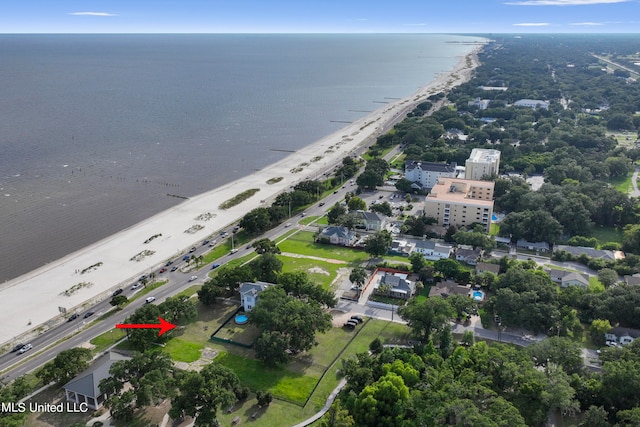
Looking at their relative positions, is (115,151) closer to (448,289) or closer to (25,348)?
(25,348)

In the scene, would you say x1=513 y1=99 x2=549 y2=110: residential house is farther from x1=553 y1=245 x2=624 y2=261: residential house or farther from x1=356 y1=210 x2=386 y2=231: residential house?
x1=356 y1=210 x2=386 y2=231: residential house

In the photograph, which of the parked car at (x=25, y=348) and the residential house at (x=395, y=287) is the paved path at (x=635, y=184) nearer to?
the residential house at (x=395, y=287)

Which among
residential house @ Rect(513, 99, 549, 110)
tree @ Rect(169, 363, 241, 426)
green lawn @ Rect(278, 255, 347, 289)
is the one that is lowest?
green lawn @ Rect(278, 255, 347, 289)

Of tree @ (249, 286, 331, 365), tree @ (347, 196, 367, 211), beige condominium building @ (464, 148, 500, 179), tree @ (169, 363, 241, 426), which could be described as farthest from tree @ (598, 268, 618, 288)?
tree @ (169, 363, 241, 426)

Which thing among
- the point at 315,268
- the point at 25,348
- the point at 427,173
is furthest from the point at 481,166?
the point at 25,348

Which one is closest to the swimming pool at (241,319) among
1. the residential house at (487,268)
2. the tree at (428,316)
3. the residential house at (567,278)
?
the tree at (428,316)
